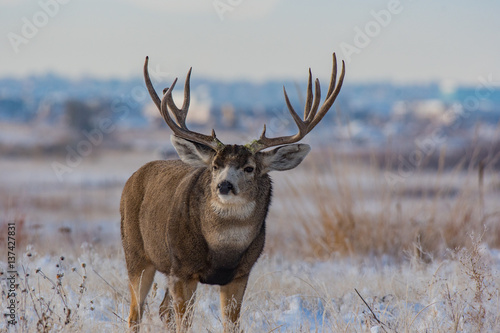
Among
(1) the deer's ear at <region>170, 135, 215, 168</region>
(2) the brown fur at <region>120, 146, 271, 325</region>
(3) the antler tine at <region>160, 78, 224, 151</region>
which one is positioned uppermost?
(3) the antler tine at <region>160, 78, 224, 151</region>

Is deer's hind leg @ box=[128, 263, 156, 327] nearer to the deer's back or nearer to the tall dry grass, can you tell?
the deer's back

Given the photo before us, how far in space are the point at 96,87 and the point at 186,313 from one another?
314 feet

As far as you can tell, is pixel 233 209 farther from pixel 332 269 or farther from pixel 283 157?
pixel 332 269

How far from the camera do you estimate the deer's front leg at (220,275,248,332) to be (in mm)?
5656

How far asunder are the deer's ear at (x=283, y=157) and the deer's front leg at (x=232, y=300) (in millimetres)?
990

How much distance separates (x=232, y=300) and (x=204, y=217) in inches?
27.5

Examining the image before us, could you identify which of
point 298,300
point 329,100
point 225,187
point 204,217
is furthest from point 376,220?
point 225,187

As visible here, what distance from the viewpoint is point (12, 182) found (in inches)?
1144

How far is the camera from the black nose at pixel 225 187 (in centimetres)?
554

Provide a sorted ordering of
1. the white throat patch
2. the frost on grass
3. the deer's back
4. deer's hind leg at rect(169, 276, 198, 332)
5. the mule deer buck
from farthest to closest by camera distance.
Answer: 1. the deer's back
2. the white throat patch
3. the mule deer buck
4. deer's hind leg at rect(169, 276, 198, 332)
5. the frost on grass

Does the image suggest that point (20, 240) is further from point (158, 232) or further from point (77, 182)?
point (77, 182)

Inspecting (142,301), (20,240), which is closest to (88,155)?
(20,240)

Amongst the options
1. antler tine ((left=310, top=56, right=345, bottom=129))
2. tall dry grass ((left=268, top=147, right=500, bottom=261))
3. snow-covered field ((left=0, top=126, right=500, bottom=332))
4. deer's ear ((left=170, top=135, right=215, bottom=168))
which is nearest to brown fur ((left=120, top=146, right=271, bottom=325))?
deer's ear ((left=170, top=135, right=215, bottom=168))

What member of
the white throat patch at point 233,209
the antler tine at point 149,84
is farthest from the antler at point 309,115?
the antler tine at point 149,84
